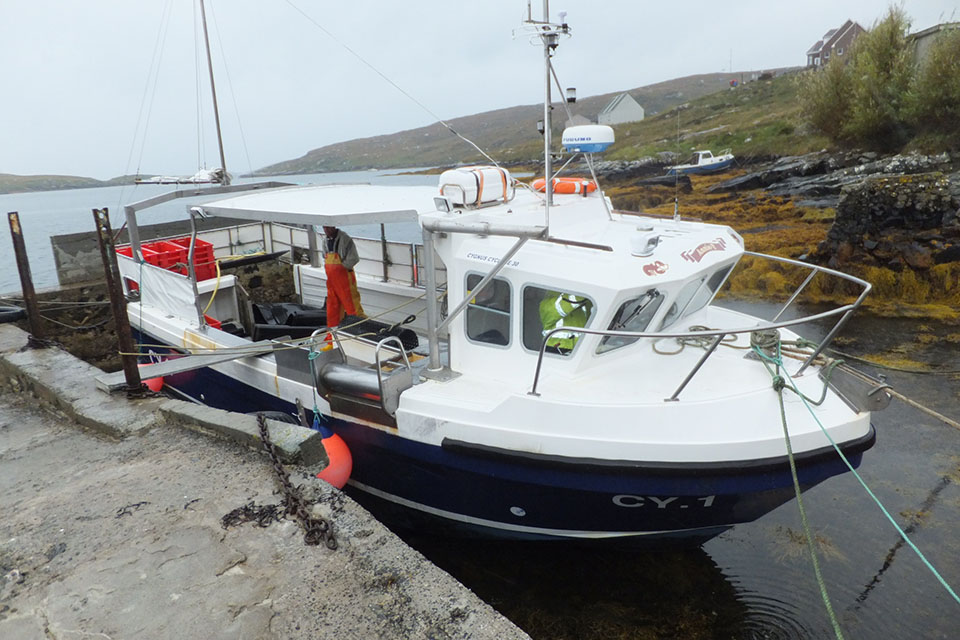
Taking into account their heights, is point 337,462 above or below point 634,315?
below

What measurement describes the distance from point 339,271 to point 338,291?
0.22 meters

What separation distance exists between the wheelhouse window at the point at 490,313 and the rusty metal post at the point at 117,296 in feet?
9.84

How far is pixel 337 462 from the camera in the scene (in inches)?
186

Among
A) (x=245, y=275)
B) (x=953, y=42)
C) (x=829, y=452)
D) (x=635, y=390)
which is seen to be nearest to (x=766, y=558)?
(x=829, y=452)

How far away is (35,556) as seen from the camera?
327 cm

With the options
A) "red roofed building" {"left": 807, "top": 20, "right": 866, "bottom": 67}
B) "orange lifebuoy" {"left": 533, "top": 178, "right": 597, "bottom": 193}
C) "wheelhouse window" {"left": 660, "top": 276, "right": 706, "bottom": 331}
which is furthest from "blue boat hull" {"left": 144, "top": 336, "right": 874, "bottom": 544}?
"red roofed building" {"left": 807, "top": 20, "right": 866, "bottom": 67}

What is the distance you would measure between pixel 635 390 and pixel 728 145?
3671 cm

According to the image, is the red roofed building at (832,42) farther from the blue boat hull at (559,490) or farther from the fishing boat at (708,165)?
the blue boat hull at (559,490)

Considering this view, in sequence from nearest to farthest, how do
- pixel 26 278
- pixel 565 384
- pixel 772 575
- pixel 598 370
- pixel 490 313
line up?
1. pixel 565 384
2. pixel 598 370
3. pixel 490 313
4. pixel 772 575
5. pixel 26 278

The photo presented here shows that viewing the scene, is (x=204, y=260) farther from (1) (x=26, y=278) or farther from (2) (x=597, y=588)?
(2) (x=597, y=588)

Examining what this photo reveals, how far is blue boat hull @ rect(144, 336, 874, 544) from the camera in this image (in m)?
3.91

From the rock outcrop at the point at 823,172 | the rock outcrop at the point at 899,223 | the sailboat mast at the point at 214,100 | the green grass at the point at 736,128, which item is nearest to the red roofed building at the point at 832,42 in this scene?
the green grass at the point at 736,128

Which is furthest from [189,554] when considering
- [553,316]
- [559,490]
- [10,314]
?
[10,314]

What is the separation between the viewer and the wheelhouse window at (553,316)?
4219mm
